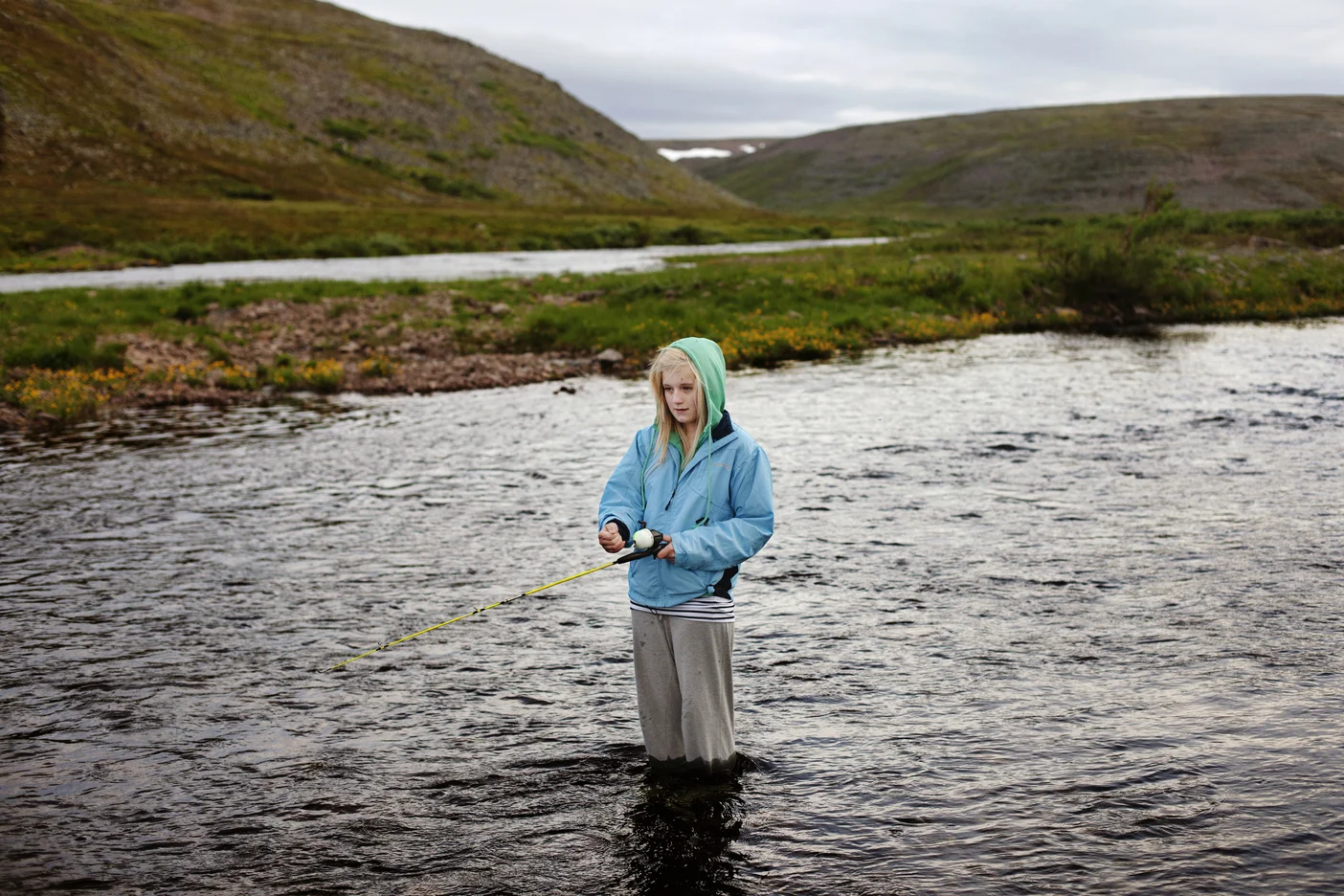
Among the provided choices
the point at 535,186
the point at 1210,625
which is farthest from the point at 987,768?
the point at 535,186

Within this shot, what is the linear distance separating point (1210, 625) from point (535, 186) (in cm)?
12359

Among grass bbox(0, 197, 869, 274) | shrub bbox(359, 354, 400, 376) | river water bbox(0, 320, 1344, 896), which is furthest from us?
grass bbox(0, 197, 869, 274)

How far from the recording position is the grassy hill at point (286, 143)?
233 feet

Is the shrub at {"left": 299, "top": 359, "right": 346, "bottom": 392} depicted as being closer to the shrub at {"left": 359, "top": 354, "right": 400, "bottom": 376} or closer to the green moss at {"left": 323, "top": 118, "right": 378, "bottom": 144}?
the shrub at {"left": 359, "top": 354, "right": 400, "bottom": 376}

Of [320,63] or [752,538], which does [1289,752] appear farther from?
[320,63]

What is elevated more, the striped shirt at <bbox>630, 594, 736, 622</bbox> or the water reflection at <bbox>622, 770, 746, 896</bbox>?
the striped shirt at <bbox>630, 594, 736, 622</bbox>

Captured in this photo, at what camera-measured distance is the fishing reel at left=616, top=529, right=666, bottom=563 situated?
5.80 meters

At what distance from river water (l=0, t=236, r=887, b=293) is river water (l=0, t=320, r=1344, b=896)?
23565mm

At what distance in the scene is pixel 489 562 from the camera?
12.9 metres

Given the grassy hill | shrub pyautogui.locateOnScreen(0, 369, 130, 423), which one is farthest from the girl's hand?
the grassy hill

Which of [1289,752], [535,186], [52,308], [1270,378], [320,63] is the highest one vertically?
[320,63]

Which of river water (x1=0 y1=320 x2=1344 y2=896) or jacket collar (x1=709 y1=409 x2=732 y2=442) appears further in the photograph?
river water (x1=0 y1=320 x2=1344 y2=896)

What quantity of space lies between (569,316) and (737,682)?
81.0 ft

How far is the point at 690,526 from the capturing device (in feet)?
20.5
